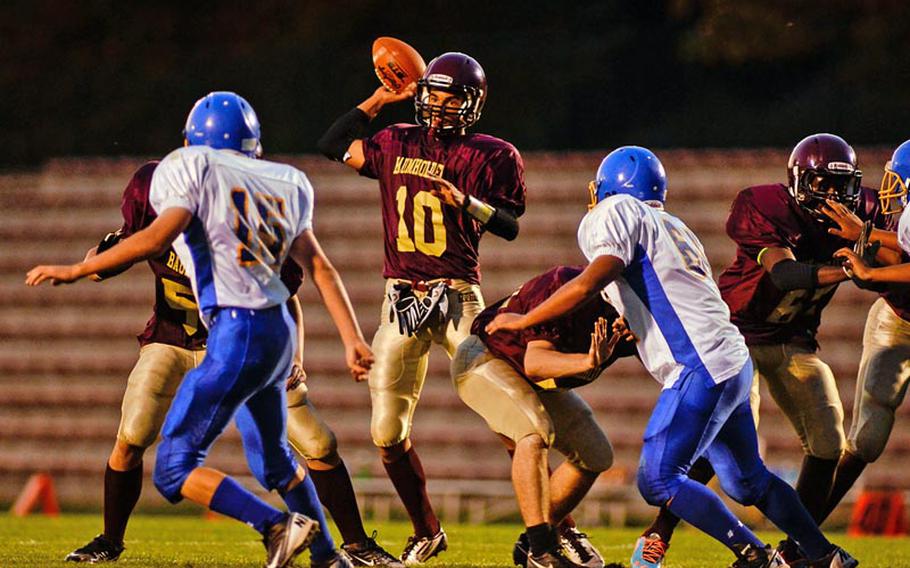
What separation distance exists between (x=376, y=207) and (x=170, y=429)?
6.95m

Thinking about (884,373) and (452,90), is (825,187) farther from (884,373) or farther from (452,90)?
(452,90)

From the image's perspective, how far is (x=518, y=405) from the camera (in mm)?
4914

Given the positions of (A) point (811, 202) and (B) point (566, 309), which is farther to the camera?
(A) point (811, 202)

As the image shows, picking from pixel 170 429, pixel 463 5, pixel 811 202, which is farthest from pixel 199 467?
pixel 463 5

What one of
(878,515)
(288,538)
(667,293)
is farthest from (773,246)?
(878,515)

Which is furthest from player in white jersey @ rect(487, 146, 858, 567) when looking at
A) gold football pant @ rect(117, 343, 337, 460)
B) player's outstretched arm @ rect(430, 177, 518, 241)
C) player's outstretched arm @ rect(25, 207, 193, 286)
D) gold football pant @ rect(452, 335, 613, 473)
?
player's outstretched arm @ rect(25, 207, 193, 286)

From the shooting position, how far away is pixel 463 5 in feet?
46.8

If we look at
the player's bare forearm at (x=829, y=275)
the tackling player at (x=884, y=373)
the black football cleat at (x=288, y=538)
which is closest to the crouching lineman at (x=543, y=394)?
the player's bare forearm at (x=829, y=275)

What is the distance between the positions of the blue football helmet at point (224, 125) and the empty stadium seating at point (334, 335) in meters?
5.30

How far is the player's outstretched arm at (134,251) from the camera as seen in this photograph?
4.20 metres

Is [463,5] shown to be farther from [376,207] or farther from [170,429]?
[170,429]

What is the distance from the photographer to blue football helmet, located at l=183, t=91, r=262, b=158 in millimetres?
4566

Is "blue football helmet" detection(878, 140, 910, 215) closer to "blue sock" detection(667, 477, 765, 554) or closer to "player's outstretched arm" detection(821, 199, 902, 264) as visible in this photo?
"player's outstretched arm" detection(821, 199, 902, 264)

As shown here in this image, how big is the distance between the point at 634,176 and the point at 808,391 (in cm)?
118
